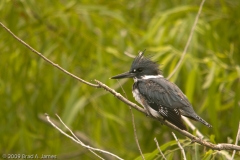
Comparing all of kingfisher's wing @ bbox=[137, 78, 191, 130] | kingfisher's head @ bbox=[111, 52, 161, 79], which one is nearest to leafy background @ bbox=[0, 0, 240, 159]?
kingfisher's head @ bbox=[111, 52, 161, 79]

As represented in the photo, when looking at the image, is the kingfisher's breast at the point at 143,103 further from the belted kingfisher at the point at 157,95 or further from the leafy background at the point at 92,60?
the leafy background at the point at 92,60

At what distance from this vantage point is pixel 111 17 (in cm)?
447

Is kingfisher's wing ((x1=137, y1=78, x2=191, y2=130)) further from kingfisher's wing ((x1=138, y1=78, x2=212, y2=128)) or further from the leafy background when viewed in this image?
the leafy background

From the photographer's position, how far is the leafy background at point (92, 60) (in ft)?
13.5

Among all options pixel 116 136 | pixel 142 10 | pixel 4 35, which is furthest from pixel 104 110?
pixel 142 10

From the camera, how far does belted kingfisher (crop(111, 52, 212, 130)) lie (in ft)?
10.3

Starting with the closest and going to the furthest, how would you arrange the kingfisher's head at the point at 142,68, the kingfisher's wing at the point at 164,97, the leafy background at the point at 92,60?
1. the kingfisher's wing at the point at 164,97
2. the kingfisher's head at the point at 142,68
3. the leafy background at the point at 92,60

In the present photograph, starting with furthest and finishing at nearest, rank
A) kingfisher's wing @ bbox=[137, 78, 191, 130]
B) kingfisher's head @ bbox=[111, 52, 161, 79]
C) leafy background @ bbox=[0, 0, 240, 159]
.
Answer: leafy background @ bbox=[0, 0, 240, 159] → kingfisher's head @ bbox=[111, 52, 161, 79] → kingfisher's wing @ bbox=[137, 78, 191, 130]

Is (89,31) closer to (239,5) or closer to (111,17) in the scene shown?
(111,17)

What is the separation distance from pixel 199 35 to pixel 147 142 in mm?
1020

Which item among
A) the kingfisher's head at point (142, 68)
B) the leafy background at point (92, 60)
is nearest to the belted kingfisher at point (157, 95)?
the kingfisher's head at point (142, 68)

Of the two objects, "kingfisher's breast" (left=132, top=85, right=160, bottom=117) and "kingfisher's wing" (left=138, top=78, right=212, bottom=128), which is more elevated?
"kingfisher's wing" (left=138, top=78, right=212, bottom=128)

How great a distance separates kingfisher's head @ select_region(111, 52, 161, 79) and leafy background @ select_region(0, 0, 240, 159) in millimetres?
366

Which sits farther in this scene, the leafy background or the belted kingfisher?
the leafy background
